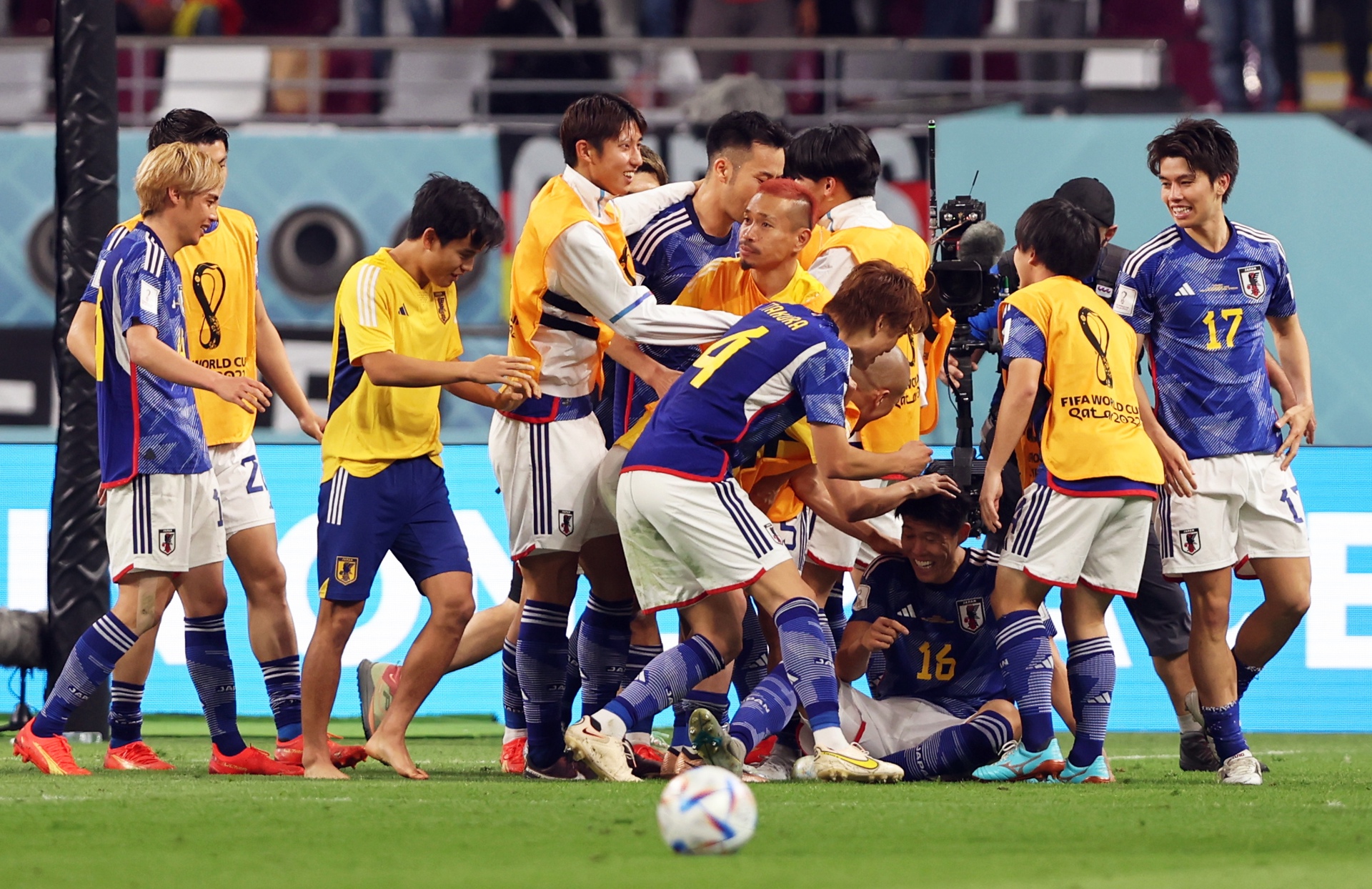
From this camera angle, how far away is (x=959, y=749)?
5.92 m

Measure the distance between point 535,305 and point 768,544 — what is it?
118 cm

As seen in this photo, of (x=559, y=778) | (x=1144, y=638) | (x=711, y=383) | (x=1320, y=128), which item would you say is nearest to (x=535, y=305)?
(x=711, y=383)

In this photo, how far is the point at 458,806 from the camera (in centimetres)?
475

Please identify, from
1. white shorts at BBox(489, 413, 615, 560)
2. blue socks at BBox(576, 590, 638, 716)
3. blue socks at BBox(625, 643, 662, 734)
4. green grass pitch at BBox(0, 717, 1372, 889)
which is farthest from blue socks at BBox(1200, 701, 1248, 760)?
white shorts at BBox(489, 413, 615, 560)

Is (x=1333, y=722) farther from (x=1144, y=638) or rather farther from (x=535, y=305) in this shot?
(x=535, y=305)

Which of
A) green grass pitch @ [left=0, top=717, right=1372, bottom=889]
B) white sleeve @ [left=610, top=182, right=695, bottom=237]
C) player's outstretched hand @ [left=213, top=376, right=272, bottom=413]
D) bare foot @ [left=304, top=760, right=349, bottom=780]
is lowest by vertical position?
bare foot @ [left=304, top=760, right=349, bottom=780]

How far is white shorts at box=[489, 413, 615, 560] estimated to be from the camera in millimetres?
5887

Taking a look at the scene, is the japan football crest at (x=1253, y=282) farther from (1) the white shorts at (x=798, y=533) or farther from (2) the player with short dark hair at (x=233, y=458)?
(2) the player with short dark hair at (x=233, y=458)

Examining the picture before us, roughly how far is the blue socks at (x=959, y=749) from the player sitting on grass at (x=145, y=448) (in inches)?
84.3

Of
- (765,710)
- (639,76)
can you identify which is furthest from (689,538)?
(639,76)

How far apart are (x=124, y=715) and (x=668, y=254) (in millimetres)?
2571

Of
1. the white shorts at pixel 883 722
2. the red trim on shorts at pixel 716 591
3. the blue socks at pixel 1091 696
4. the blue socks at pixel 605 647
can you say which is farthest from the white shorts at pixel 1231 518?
the blue socks at pixel 605 647

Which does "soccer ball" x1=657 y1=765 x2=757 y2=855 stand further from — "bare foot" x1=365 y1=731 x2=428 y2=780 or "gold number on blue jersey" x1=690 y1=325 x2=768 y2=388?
"bare foot" x1=365 y1=731 x2=428 y2=780

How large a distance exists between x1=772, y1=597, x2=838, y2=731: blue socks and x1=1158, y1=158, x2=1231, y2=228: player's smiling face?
77.5 inches
